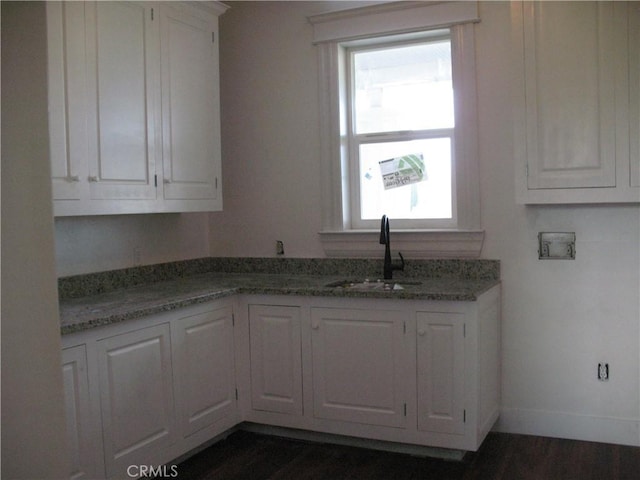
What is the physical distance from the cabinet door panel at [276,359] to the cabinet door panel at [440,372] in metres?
0.66

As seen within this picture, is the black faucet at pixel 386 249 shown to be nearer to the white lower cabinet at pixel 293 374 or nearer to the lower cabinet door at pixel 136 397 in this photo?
the white lower cabinet at pixel 293 374

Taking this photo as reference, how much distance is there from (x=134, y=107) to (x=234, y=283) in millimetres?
1099

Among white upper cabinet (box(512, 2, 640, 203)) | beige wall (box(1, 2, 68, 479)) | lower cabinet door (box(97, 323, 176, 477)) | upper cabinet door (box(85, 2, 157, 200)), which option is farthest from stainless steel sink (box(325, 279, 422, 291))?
beige wall (box(1, 2, 68, 479))

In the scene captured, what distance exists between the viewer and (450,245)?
3.62 metres

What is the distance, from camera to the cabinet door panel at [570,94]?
2.97 metres

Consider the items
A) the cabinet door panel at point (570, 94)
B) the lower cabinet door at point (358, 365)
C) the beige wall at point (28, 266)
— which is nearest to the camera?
the beige wall at point (28, 266)

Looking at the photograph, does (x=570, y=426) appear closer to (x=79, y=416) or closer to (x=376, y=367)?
(x=376, y=367)

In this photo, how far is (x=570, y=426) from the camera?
135 inches

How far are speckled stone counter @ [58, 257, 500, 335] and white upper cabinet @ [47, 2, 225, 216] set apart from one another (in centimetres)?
44

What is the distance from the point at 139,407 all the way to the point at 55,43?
5.14ft

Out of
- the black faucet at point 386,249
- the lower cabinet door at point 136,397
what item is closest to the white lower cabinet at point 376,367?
the black faucet at point 386,249

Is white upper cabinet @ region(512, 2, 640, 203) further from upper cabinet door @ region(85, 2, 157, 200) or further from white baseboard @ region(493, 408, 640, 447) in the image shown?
upper cabinet door @ region(85, 2, 157, 200)

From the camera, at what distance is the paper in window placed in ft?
12.5

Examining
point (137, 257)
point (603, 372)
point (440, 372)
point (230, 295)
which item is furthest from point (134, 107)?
point (603, 372)
